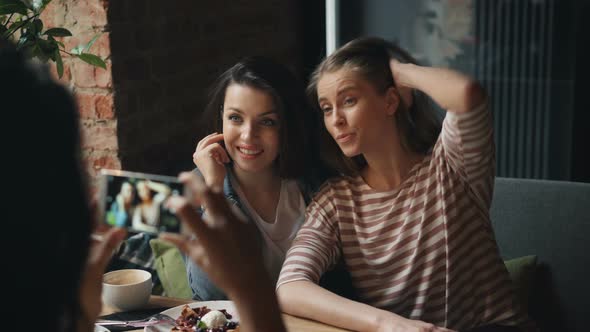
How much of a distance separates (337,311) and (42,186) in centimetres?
90

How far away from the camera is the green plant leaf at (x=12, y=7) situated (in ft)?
4.83

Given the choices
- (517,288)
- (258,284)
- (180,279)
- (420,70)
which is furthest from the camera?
(180,279)

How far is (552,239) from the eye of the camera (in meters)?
1.93

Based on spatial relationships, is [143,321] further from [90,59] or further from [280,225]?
[90,59]

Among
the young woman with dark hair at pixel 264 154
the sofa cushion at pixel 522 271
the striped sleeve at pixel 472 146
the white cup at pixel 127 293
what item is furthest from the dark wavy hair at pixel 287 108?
the sofa cushion at pixel 522 271

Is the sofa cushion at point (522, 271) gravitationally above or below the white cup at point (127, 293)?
below

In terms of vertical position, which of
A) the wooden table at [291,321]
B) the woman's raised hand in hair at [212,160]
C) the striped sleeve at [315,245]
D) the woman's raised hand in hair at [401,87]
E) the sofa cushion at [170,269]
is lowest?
the sofa cushion at [170,269]

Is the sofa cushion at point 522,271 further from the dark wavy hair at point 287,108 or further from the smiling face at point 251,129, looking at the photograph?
the smiling face at point 251,129

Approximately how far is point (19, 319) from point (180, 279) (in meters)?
1.56

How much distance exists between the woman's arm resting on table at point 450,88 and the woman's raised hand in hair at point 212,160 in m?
0.50

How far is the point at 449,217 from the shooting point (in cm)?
154

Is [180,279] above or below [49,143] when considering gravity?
below

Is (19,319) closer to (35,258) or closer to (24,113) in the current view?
(35,258)

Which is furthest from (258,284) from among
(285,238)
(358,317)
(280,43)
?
(280,43)
